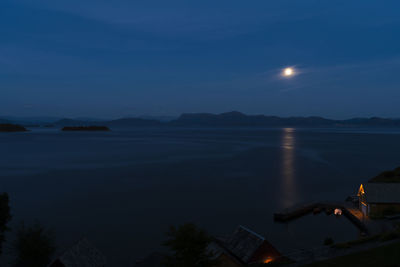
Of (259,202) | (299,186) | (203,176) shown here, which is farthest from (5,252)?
(299,186)

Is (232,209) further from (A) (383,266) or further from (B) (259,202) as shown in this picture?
(A) (383,266)

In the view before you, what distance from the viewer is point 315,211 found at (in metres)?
32.5

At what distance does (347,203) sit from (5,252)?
3490cm

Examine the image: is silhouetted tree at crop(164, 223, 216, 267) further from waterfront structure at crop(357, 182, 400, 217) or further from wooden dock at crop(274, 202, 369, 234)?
waterfront structure at crop(357, 182, 400, 217)

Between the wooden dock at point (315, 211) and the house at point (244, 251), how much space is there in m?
13.1

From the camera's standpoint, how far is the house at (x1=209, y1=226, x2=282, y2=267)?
16.2 m

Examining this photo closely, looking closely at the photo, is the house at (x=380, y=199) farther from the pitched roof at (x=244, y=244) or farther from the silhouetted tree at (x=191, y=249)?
the silhouetted tree at (x=191, y=249)

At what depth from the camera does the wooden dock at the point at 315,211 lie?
93.9 feet

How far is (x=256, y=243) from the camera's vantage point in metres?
17.2

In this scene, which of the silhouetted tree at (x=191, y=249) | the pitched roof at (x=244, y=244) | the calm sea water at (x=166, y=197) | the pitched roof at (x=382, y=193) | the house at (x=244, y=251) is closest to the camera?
the silhouetted tree at (x=191, y=249)

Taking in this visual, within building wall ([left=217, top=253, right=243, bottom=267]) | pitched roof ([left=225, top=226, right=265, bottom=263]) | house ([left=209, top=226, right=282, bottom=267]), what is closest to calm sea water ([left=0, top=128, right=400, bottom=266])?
house ([left=209, top=226, right=282, bottom=267])

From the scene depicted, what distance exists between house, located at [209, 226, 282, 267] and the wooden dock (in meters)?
13.1

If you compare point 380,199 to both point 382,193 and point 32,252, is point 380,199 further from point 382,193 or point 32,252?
point 32,252

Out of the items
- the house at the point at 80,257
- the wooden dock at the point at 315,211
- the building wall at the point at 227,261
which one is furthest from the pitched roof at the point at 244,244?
the wooden dock at the point at 315,211
